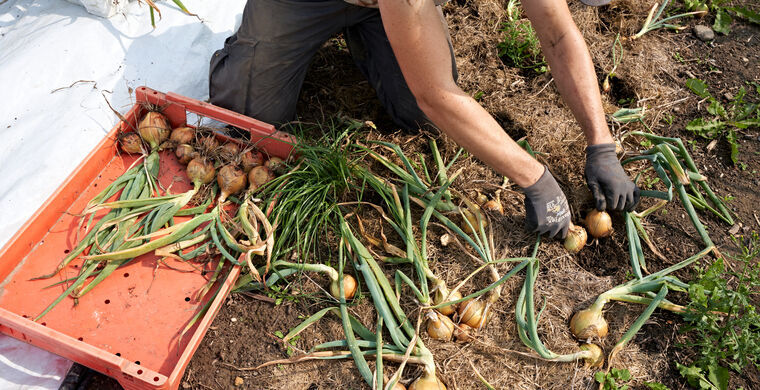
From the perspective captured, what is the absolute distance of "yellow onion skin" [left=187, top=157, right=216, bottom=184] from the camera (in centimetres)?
202

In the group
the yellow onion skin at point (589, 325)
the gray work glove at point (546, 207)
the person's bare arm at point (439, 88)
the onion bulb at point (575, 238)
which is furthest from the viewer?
the onion bulb at point (575, 238)

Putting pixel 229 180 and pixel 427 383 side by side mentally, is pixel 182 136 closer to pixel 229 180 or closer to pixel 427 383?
pixel 229 180

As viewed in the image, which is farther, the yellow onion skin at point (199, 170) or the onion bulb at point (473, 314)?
the yellow onion skin at point (199, 170)

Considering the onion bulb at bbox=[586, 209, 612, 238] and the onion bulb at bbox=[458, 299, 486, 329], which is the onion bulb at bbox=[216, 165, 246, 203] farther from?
the onion bulb at bbox=[586, 209, 612, 238]

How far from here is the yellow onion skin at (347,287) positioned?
6.04 feet

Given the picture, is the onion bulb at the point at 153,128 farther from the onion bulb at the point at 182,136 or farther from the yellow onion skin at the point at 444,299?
the yellow onion skin at the point at 444,299

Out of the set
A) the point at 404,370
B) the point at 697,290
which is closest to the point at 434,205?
the point at 404,370

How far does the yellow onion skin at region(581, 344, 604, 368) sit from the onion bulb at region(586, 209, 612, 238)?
43 cm

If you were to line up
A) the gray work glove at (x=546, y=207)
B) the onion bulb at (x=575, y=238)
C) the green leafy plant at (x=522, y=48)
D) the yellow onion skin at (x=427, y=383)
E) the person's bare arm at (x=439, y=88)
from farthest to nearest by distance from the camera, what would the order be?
the green leafy plant at (x=522, y=48)
the onion bulb at (x=575, y=238)
the gray work glove at (x=546, y=207)
the yellow onion skin at (x=427, y=383)
the person's bare arm at (x=439, y=88)

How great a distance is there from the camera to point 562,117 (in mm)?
2391

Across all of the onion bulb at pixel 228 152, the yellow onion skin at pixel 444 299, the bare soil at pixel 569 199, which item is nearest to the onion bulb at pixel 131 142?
the onion bulb at pixel 228 152

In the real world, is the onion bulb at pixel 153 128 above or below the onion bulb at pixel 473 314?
above

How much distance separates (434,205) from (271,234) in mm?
559

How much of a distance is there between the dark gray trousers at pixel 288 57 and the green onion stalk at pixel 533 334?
0.87m
